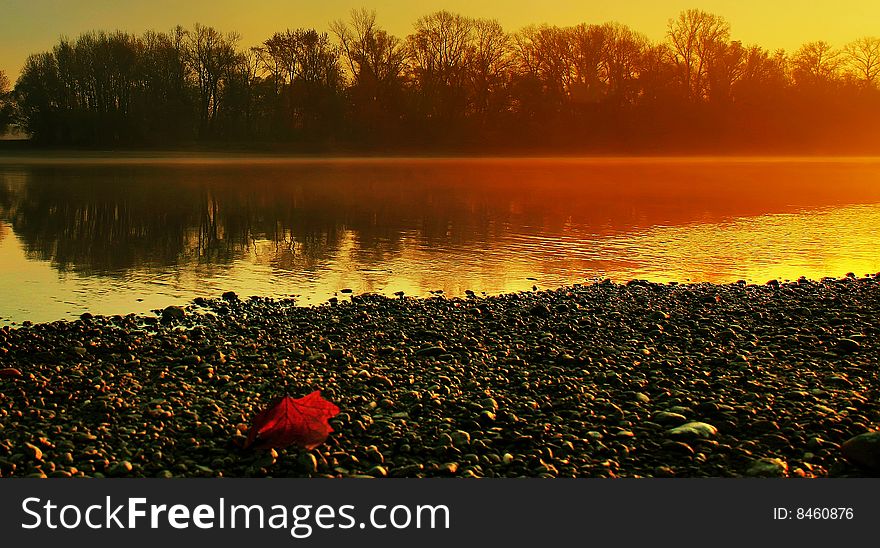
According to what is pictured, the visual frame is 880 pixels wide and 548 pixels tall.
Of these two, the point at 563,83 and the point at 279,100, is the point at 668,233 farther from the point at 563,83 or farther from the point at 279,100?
the point at 563,83

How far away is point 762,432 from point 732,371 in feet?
4.22

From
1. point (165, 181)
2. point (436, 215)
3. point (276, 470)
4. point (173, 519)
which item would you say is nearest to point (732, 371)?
point (276, 470)

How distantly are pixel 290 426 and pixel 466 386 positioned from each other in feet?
4.97

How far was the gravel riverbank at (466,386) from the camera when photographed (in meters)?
4.77

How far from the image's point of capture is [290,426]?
501 centimetres

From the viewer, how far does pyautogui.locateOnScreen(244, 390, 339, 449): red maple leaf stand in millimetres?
4922

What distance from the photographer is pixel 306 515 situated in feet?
13.2

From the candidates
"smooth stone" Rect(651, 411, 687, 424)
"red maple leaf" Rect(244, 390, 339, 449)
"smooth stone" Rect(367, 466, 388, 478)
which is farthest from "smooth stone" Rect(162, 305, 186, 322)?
"smooth stone" Rect(651, 411, 687, 424)

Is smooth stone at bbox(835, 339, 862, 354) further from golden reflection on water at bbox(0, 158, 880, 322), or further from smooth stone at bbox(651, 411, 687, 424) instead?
golden reflection on water at bbox(0, 158, 880, 322)

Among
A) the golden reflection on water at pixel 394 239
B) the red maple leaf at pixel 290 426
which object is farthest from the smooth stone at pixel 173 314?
the red maple leaf at pixel 290 426

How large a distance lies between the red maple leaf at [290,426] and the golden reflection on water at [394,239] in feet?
13.9

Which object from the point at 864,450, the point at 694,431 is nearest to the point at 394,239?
the point at 694,431

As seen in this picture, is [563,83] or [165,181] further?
[563,83]

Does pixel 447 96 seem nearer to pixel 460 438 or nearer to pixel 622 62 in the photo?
pixel 622 62
